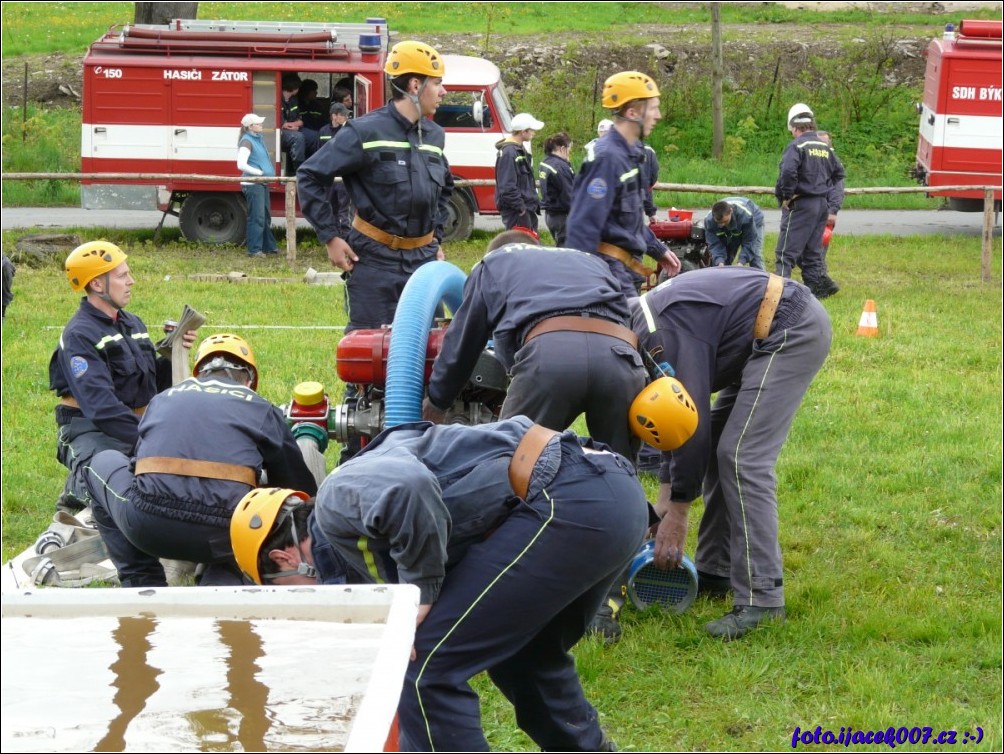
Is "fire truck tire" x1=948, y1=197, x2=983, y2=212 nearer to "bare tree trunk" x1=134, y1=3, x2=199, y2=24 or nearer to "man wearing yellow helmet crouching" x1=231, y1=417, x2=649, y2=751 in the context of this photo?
"bare tree trunk" x1=134, y1=3, x2=199, y2=24

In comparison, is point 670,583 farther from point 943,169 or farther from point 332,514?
point 943,169

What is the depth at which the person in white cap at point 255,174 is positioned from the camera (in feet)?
51.5

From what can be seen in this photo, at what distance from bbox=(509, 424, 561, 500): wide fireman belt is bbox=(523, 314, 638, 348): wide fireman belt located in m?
1.14

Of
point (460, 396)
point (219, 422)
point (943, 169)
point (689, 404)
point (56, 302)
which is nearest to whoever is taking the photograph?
point (689, 404)

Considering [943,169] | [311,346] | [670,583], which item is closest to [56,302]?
[311,346]

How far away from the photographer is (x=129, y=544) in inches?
220

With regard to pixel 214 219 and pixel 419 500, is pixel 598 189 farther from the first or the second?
pixel 214 219

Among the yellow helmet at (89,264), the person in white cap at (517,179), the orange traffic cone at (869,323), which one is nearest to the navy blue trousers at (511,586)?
the yellow helmet at (89,264)

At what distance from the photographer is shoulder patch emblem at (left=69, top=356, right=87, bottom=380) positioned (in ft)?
20.6

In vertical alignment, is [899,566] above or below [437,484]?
below

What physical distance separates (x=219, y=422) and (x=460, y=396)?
1016mm

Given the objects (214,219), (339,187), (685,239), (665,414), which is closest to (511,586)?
(665,414)

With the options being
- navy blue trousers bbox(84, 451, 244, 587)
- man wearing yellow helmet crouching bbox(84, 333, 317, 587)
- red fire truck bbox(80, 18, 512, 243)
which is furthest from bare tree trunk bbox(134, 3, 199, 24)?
man wearing yellow helmet crouching bbox(84, 333, 317, 587)

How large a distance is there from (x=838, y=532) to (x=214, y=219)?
11642 millimetres
